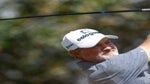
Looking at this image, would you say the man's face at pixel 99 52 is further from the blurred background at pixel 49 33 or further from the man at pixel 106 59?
the blurred background at pixel 49 33

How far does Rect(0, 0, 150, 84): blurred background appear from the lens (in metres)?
6.60

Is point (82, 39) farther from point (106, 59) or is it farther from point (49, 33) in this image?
point (49, 33)

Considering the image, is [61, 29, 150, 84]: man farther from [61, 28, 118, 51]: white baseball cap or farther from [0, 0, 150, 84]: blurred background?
[0, 0, 150, 84]: blurred background

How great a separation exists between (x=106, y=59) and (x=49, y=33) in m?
A: 2.74

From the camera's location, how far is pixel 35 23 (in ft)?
22.1

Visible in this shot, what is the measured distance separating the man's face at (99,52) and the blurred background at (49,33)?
8.42 feet

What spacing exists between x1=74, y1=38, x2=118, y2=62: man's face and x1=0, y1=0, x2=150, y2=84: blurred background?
2.56m

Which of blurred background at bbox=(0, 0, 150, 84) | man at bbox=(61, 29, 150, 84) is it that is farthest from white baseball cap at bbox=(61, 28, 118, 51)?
blurred background at bbox=(0, 0, 150, 84)

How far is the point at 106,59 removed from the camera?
3871 millimetres

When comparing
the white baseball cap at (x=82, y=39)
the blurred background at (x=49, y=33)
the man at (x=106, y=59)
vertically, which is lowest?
the man at (x=106, y=59)

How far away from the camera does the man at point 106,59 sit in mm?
3814

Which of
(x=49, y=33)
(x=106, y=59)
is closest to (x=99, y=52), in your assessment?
(x=106, y=59)

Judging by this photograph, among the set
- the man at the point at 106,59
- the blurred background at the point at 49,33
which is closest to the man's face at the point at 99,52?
the man at the point at 106,59

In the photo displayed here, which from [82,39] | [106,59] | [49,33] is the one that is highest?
[49,33]
